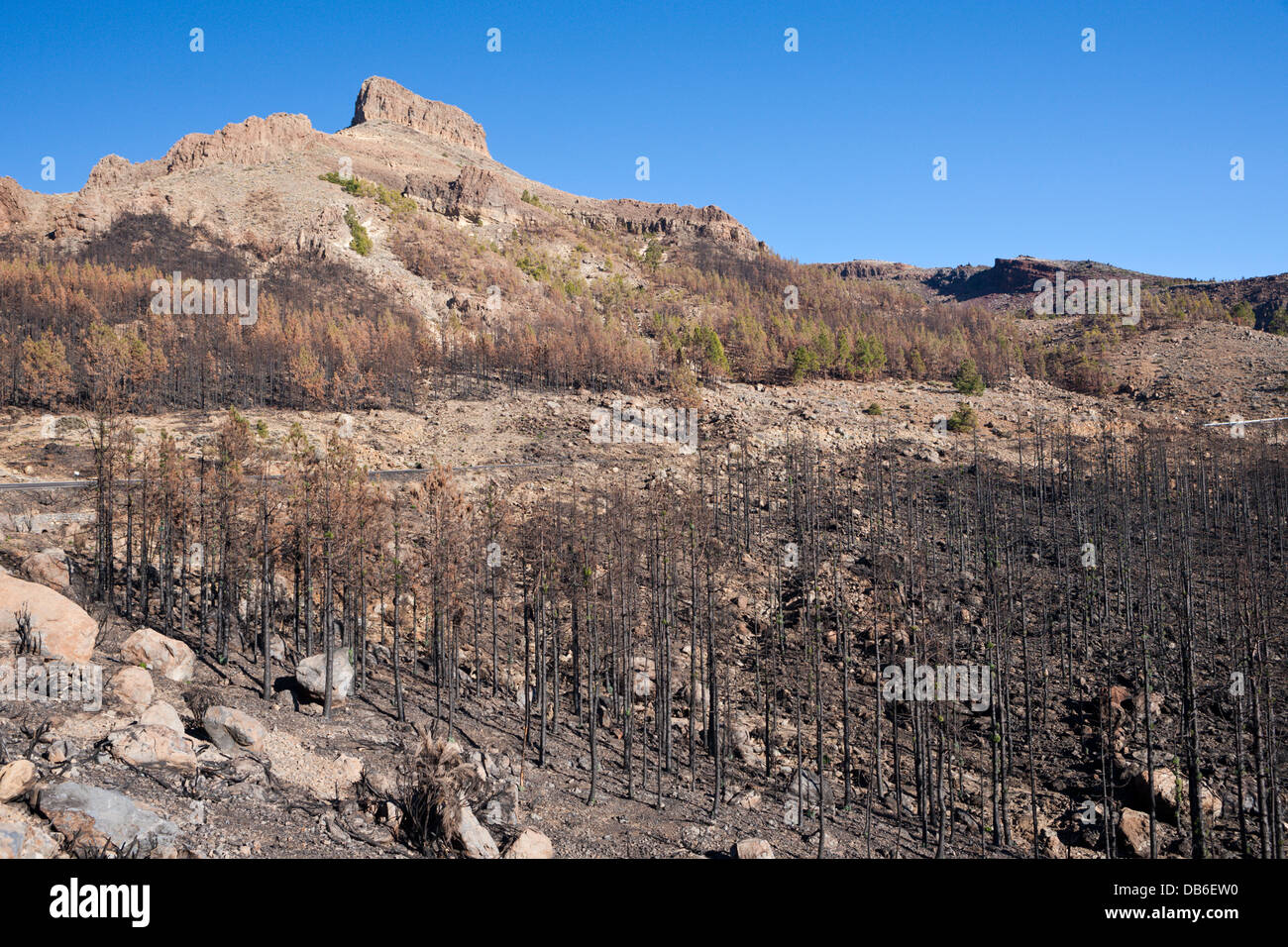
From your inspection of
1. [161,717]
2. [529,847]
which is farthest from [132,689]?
[529,847]

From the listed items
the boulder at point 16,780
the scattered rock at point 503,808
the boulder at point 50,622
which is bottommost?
the scattered rock at point 503,808

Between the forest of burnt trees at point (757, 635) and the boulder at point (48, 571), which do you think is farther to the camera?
the forest of burnt trees at point (757, 635)

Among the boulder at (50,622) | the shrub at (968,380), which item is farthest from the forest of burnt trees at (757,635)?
the shrub at (968,380)

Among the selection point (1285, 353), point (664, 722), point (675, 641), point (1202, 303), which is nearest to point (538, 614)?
point (664, 722)

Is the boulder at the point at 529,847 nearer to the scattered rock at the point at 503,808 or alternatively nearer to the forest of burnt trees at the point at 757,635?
the scattered rock at the point at 503,808

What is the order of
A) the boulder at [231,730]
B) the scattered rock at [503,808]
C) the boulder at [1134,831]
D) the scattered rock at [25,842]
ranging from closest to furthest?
the scattered rock at [25,842]
the boulder at [231,730]
the scattered rock at [503,808]
the boulder at [1134,831]

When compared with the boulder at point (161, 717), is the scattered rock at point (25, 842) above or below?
above
